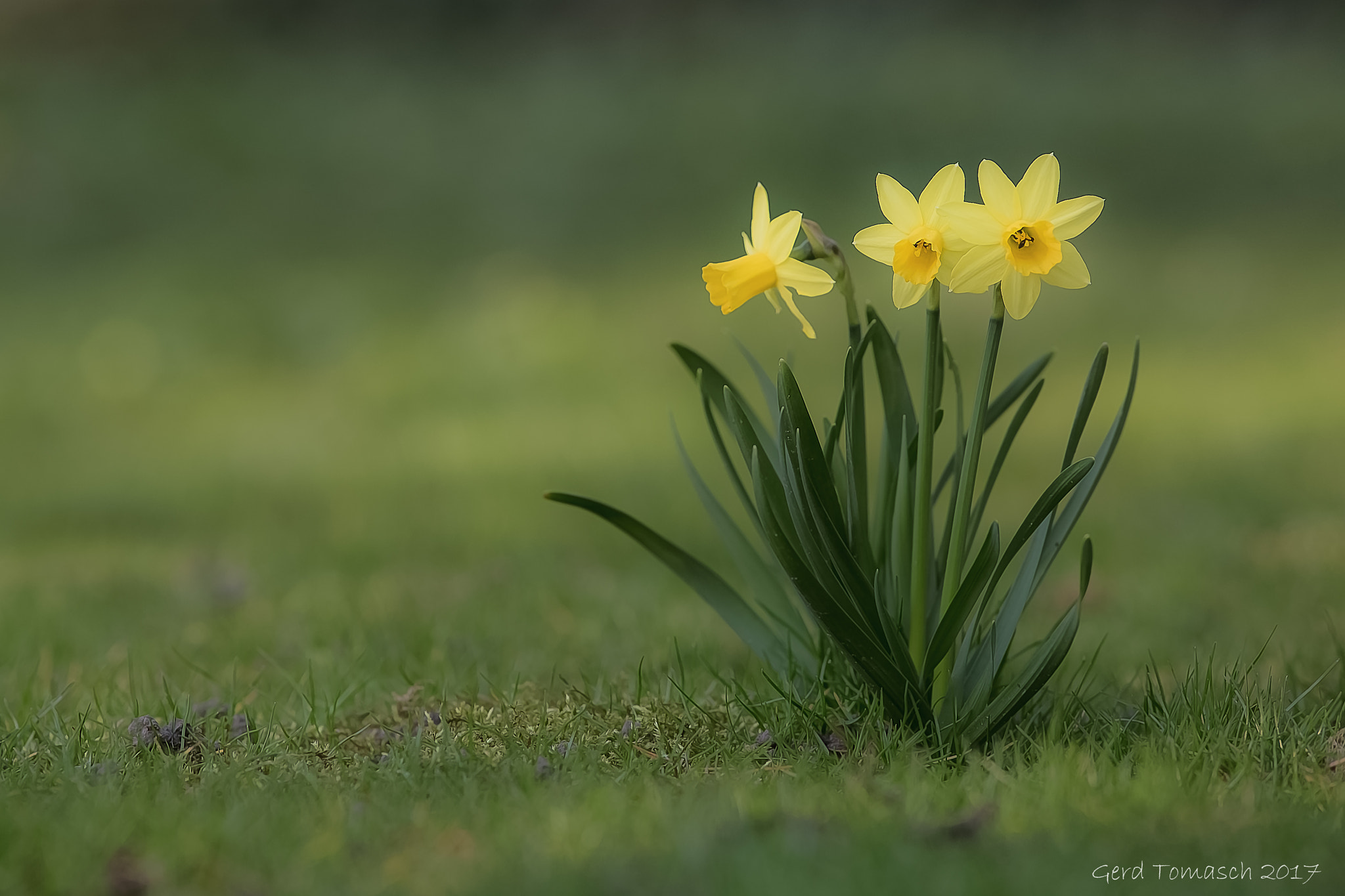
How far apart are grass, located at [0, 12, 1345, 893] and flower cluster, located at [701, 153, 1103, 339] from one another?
65 centimetres

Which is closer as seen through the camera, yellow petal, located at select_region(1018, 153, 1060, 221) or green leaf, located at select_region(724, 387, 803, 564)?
yellow petal, located at select_region(1018, 153, 1060, 221)

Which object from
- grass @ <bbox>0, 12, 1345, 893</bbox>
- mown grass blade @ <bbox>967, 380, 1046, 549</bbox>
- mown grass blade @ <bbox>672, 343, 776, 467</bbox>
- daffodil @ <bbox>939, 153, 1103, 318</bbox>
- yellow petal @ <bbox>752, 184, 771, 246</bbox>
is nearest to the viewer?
grass @ <bbox>0, 12, 1345, 893</bbox>

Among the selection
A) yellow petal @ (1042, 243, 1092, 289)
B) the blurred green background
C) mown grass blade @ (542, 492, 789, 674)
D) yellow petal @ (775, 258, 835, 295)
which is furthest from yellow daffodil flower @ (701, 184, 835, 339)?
the blurred green background

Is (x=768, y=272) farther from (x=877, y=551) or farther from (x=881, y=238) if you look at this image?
(x=877, y=551)

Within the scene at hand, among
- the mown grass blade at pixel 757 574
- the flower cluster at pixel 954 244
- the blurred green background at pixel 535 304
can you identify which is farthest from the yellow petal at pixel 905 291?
the blurred green background at pixel 535 304

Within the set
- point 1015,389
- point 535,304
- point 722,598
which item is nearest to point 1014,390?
point 1015,389

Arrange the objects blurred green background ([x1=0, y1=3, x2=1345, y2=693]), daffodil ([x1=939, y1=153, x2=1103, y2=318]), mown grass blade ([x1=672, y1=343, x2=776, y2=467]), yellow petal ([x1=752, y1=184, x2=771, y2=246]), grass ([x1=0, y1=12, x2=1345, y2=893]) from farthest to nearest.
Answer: blurred green background ([x1=0, y1=3, x2=1345, y2=693]), mown grass blade ([x1=672, y1=343, x2=776, y2=467]), yellow petal ([x1=752, y1=184, x2=771, y2=246]), daffodil ([x1=939, y1=153, x2=1103, y2=318]), grass ([x1=0, y1=12, x2=1345, y2=893])

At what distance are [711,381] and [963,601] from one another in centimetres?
58

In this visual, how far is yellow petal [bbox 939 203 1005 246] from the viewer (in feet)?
5.04

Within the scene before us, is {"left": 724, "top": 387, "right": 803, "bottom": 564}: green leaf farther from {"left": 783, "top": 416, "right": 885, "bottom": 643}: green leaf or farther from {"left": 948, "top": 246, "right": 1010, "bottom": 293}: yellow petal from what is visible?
{"left": 948, "top": 246, "right": 1010, "bottom": 293}: yellow petal

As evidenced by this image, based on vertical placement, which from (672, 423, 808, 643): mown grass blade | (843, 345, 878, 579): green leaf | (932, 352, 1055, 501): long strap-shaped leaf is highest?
(932, 352, 1055, 501): long strap-shaped leaf

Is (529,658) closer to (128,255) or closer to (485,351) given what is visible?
(485,351)

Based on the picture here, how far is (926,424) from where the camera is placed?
1663mm

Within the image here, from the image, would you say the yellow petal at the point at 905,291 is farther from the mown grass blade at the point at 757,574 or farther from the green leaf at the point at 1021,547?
the mown grass blade at the point at 757,574
